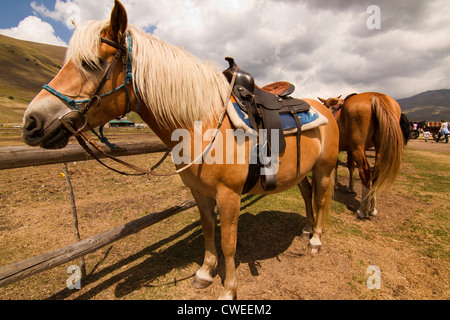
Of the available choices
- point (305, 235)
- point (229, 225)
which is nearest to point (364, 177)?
point (305, 235)

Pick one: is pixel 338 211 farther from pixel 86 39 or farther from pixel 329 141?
pixel 86 39

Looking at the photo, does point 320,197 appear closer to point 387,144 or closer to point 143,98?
point 387,144

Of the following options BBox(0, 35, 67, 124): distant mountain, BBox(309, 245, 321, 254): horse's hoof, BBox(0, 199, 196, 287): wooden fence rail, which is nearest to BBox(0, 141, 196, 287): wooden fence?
BBox(0, 199, 196, 287): wooden fence rail

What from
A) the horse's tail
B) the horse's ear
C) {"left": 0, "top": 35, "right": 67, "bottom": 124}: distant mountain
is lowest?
the horse's tail

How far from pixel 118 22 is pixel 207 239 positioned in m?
2.38

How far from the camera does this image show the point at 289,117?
246 cm

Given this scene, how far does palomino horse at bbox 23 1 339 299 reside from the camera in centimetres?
146

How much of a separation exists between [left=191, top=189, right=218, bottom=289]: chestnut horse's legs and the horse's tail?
10.4 ft

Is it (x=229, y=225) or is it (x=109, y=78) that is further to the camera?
(x=229, y=225)

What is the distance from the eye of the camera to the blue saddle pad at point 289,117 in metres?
2.06

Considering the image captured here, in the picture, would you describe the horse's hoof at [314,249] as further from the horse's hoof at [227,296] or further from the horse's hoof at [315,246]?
the horse's hoof at [227,296]

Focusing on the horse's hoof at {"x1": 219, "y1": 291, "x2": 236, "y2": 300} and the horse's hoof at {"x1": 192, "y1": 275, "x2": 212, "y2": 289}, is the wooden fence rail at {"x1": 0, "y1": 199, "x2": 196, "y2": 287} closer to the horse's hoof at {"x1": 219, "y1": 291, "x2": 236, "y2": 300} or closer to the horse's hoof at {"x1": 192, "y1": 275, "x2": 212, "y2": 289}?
the horse's hoof at {"x1": 192, "y1": 275, "x2": 212, "y2": 289}

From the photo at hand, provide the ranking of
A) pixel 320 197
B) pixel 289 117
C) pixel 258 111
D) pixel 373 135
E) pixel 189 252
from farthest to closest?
pixel 373 135 → pixel 320 197 → pixel 189 252 → pixel 289 117 → pixel 258 111

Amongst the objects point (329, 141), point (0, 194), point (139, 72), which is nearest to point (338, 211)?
point (329, 141)
